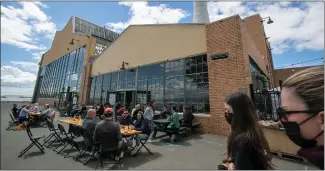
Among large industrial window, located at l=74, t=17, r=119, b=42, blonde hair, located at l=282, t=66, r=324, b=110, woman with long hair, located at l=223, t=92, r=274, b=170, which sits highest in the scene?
large industrial window, located at l=74, t=17, r=119, b=42

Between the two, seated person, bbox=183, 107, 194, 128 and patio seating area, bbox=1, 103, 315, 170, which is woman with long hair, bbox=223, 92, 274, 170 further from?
seated person, bbox=183, 107, 194, 128

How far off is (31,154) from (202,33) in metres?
8.21

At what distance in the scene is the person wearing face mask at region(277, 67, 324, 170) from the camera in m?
0.75

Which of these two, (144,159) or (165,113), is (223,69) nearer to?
(165,113)

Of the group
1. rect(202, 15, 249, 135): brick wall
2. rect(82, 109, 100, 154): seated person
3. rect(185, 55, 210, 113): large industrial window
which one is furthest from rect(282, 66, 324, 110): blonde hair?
rect(185, 55, 210, 113): large industrial window

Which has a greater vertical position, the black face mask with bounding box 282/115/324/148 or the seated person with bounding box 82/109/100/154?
the black face mask with bounding box 282/115/324/148

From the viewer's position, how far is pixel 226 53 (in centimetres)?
709

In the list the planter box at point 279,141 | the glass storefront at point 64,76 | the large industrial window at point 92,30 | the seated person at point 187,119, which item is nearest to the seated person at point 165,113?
the seated person at point 187,119

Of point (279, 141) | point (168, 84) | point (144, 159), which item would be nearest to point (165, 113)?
point (168, 84)

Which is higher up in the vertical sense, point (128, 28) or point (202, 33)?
point (128, 28)

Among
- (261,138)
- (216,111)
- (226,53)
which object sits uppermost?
(226,53)

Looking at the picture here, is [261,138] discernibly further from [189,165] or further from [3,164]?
[3,164]

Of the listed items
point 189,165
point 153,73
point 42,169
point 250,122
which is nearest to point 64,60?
point 153,73

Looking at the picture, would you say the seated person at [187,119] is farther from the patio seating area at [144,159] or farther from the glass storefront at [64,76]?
the glass storefront at [64,76]
